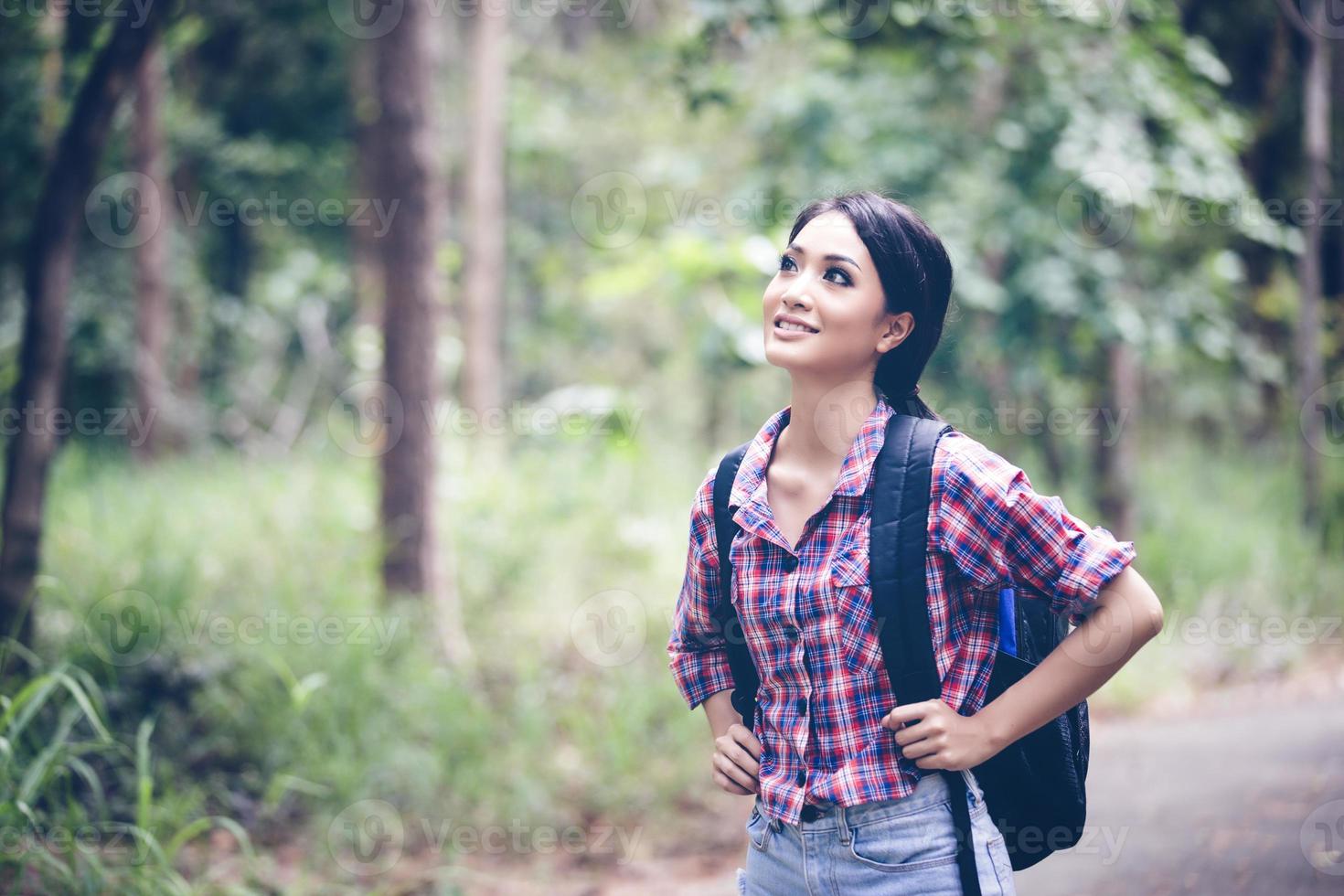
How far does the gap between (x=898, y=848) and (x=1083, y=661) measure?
0.42 meters

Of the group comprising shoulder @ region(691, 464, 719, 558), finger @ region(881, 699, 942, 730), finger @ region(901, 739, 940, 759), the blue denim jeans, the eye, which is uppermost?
the eye

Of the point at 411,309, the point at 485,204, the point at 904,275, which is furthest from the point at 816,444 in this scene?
the point at 485,204

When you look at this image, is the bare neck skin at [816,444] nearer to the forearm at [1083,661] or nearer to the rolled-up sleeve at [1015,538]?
the rolled-up sleeve at [1015,538]

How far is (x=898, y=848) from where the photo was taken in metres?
1.68

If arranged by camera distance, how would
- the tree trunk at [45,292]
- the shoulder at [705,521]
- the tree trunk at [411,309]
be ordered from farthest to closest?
the tree trunk at [411,309], the tree trunk at [45,292], the shoulder at [705,521]

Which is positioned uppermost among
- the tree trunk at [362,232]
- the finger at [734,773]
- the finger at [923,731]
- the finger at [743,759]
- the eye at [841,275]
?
the tree trunk at [362,232]

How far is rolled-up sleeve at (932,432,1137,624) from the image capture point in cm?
160

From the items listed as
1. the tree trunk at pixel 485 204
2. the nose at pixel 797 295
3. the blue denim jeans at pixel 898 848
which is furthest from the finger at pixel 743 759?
the tree trunk at pixel 485 204

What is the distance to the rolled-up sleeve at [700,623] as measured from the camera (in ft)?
6.41

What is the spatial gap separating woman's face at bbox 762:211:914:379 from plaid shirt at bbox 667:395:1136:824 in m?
0.12

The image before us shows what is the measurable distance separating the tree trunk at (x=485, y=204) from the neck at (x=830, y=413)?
328 inches

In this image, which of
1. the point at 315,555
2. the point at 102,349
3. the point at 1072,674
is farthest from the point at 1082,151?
the point at 102,349

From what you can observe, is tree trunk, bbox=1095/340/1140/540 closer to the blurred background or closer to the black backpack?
the blurred background

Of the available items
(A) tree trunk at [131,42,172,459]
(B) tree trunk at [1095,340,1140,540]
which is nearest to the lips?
(B) tree trunk at [1095,340,1140,540]
